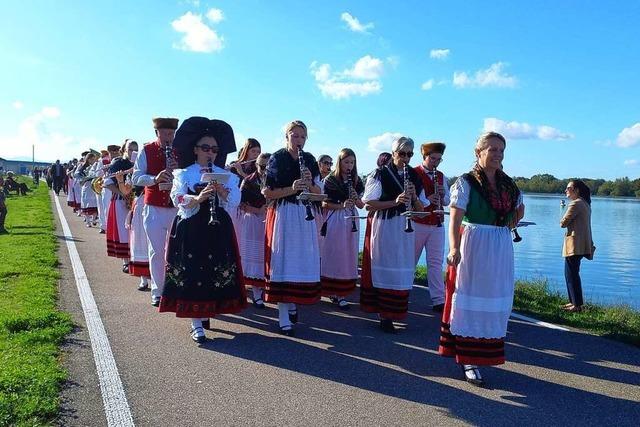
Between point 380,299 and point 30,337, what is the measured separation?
357 centimetres

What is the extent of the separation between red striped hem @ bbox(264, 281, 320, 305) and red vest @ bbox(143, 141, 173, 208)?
69.1 inches

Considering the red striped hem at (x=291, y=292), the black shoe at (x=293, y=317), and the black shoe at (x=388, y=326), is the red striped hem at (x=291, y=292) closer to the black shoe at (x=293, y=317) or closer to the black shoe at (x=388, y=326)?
the black shoe at (x=293, y=317)

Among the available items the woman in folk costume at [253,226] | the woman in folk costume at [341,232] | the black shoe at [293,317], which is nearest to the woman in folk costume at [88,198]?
the woman in folk costume at [253,226]

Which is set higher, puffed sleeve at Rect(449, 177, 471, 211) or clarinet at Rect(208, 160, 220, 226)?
puffed sleeve at Rect(449, 177, 471, 211)

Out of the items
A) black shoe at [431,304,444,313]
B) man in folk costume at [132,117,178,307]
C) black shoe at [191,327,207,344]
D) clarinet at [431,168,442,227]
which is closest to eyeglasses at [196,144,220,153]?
man in folk costume at [132,117,178,307]

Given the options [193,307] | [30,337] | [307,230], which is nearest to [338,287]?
[307,230]

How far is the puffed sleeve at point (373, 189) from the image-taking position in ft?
21.5

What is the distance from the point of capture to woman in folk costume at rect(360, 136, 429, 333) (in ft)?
21.4

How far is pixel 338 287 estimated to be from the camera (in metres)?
7.86

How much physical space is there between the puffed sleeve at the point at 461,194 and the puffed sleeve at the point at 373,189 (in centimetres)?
176

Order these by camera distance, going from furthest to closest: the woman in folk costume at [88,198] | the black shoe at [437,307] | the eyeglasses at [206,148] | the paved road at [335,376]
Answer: the woman in folk costume at [88,198], the black shoe at [437,307], the eyeglasses at [206,148], the paved road at [335,376]

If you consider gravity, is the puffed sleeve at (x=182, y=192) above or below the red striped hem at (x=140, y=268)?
above

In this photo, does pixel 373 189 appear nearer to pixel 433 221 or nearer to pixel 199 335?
pixel 433 221

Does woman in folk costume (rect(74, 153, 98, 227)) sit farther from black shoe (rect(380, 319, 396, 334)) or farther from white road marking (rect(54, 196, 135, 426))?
black shoe (rect(380, 319, 396, 334))
